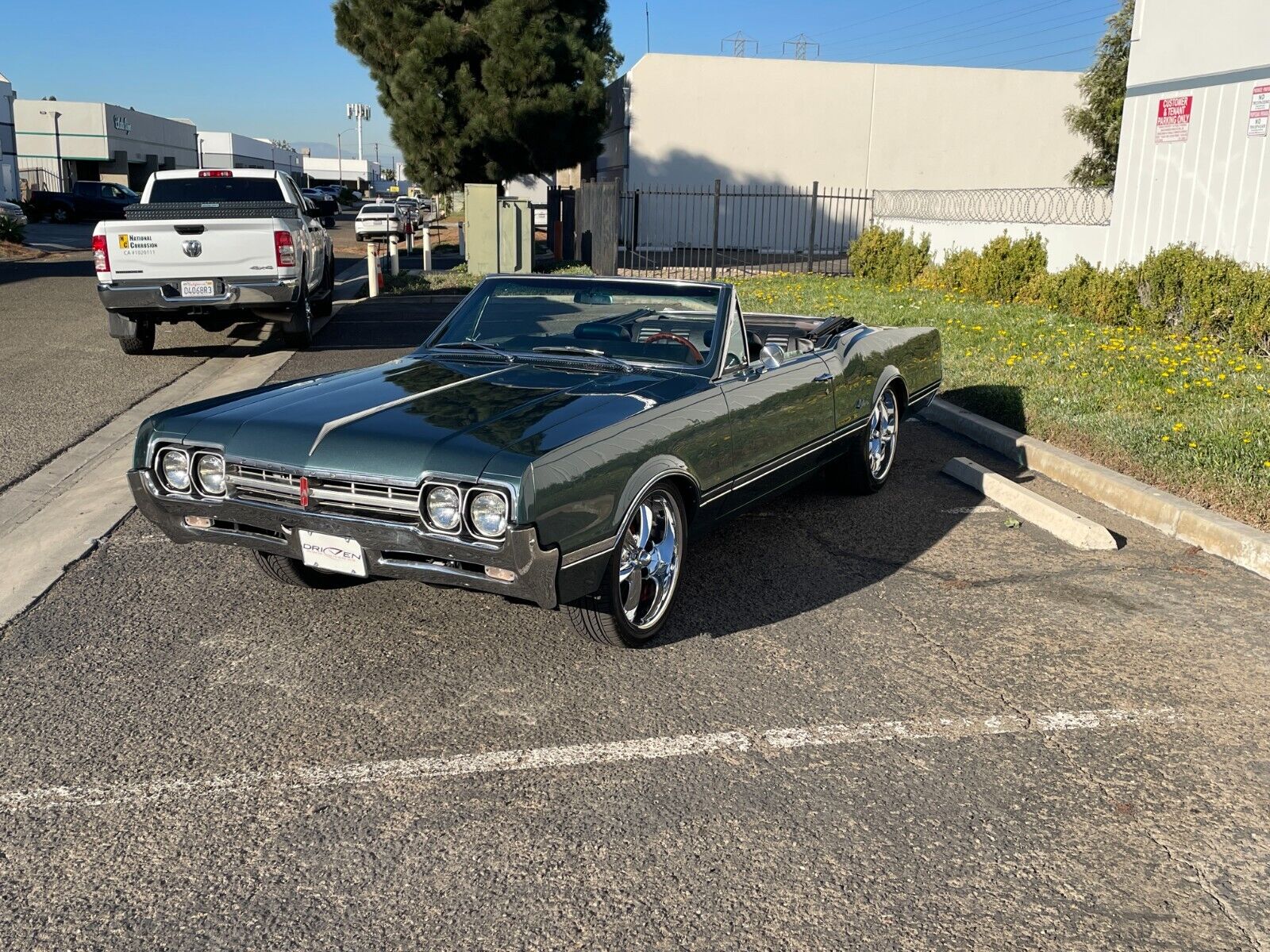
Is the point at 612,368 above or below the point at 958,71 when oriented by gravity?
below

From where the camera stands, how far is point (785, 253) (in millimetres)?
32812

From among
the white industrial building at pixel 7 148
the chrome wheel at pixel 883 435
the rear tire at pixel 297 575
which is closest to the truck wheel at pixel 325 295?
the chrome wheel at pixel 883 435

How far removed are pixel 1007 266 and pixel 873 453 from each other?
10.5m

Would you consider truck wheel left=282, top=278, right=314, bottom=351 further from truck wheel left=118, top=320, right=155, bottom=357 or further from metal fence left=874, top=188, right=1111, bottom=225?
metal fence left=874, top=188, right=1111, bottom=225

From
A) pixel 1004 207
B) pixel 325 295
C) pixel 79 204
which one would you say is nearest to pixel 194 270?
pixel 325 295

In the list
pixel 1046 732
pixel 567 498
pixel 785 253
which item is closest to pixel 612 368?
pixel 567 498

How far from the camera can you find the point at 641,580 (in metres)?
4.64

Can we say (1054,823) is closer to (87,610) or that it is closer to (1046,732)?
(1046,732)

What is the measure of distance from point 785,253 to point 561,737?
98.7 feet

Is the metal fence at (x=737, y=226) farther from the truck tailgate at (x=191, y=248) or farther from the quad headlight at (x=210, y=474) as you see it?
the quad headlight at (x=210, y=474)

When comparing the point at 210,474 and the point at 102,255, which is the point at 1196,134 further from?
the point at 210,474

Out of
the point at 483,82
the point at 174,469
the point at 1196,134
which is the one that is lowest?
the point at 174,469

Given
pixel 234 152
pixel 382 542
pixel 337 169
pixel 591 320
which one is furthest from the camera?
pixel 337 169

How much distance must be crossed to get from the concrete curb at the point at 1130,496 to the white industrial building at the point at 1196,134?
5.39 m
